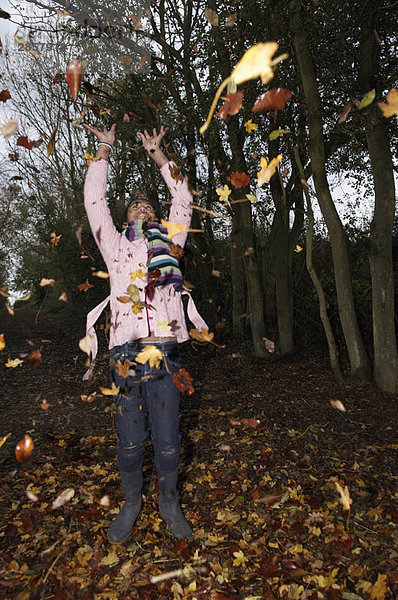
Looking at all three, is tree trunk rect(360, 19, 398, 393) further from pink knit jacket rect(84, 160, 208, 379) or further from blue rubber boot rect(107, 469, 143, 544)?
blue rubber boot rect(107, 469, 143, 544)

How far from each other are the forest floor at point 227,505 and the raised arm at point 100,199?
1.96 m

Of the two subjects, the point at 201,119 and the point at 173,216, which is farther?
the point at 201,119

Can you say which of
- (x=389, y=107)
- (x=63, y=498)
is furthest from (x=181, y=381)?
(x=389, y=107)

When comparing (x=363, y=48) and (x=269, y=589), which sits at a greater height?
(x=363, y=48)

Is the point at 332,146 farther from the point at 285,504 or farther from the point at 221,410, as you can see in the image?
the point at 285,504

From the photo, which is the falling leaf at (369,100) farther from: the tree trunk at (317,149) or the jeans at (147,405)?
the jeans at (147,405)

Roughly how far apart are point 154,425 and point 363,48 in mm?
6146

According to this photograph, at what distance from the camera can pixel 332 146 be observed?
22.4 ft

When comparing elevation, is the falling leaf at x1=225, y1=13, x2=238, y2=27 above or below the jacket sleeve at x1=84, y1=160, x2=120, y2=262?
above

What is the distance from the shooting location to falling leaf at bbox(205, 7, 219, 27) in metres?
6.80

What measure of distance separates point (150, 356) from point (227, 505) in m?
1.68

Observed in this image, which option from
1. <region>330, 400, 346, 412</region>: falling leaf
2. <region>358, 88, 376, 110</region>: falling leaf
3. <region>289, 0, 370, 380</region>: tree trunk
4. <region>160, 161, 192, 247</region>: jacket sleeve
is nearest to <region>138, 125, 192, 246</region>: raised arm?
<region>160, 161, 192, 247</region>: jacket sleeve

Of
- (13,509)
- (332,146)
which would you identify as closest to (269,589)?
(13,509)

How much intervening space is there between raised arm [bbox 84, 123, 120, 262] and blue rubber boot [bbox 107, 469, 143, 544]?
5.12 feet
